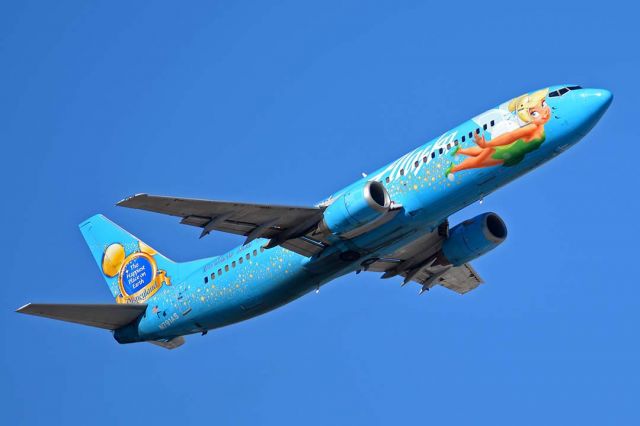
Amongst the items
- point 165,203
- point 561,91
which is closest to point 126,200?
point 165,203

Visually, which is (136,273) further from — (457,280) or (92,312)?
(457,280)

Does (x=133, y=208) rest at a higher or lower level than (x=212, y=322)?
higher

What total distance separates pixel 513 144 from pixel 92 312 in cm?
2093

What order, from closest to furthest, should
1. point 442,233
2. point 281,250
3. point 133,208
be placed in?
1. point 133,208
2. point 281,250
3. point 442,233

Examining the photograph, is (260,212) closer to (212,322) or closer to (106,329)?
(212,322)

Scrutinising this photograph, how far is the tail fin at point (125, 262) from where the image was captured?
56594 millimetres

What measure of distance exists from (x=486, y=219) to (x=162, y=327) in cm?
1597

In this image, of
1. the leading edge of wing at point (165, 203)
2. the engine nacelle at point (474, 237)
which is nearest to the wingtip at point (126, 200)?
the leading edge of wing at point (165, 203)

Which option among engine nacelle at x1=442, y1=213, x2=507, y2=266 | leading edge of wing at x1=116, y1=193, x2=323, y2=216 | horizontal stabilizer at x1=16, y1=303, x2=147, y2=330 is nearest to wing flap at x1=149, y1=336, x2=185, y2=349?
horizontal stabilizer at x1=16, y1=303, x2=147, y2=330

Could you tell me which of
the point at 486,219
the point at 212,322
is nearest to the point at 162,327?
the point at 212,322

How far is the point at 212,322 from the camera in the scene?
171ft

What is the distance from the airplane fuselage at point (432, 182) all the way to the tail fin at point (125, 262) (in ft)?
20.7

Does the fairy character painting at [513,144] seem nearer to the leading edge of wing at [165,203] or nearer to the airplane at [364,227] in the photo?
the airplane at [364,227]

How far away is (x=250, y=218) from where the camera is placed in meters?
46.8
